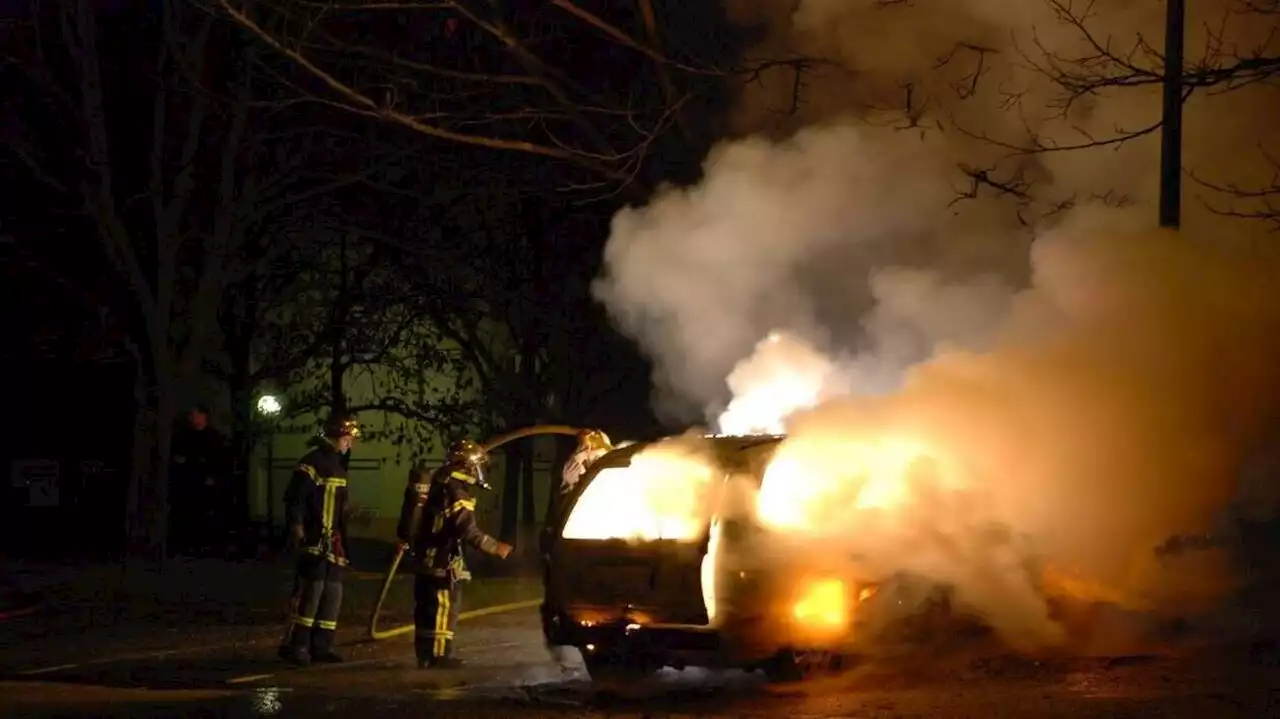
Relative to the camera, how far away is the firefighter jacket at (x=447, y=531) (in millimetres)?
11633

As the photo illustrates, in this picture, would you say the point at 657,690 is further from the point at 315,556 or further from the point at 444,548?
the point at 315,556

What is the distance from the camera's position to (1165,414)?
488 inches

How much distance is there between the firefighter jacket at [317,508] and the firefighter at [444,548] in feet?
1.84

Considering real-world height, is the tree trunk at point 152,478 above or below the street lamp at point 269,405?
below

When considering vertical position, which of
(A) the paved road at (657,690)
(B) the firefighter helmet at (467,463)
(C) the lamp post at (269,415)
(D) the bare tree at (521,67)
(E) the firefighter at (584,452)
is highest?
(D) the bare tree at (521,67)

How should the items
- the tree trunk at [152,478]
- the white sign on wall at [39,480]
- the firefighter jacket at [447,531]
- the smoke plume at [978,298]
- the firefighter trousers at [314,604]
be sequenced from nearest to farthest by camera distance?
the smoke plume at [978,298]
the firefighter jacket at [447,531]
the firefighter trousers at [314,604]
the tree trunk at [152,478]
the white sign on wall at [39,480]

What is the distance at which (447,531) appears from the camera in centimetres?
1168

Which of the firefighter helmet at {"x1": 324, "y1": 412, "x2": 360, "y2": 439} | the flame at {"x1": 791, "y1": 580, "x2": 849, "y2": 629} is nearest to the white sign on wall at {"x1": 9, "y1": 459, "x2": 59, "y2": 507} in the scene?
the firefighter helmet at {"x1": 324, "y1": 412, "x2": 360, "y2": 439}

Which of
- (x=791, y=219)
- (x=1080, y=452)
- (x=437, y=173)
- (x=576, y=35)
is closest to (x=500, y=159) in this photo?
(x=437, y=173)

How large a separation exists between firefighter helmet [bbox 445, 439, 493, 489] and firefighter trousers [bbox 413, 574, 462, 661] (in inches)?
28.9

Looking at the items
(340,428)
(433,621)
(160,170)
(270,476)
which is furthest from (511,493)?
(433,621)

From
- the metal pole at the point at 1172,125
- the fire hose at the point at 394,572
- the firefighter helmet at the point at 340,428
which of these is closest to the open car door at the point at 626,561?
the fire hose at the point at 394,572

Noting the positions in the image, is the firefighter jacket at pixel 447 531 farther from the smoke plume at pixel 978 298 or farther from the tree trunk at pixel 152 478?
the tree trunk at pixel 152 478

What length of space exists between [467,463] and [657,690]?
2322 millimetres
